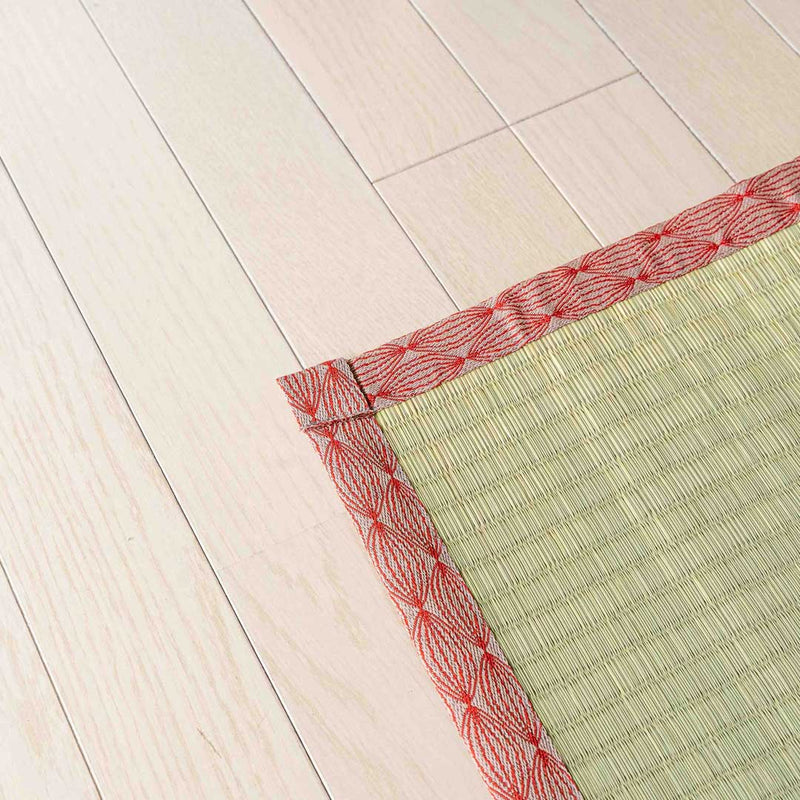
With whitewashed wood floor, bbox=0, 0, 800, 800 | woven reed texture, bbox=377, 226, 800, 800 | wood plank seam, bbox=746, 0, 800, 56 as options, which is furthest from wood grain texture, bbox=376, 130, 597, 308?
wood plank seam, bbox=746, 0, 800, 56

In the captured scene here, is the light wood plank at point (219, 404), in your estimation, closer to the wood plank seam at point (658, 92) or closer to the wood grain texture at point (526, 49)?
the wood grain texture at point (526, 49)

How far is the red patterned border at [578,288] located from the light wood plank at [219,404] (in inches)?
5.1

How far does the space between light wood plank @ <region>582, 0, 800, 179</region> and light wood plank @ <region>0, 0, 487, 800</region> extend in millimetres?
601

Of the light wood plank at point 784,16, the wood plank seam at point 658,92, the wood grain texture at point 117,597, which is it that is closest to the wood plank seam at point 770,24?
the light wood plank at point 784,16

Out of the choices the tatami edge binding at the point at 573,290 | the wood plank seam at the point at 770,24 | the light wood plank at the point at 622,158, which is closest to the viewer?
the tatami edge binding at the point at 573,290

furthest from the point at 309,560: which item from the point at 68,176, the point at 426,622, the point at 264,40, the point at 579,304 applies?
the point at 264,40

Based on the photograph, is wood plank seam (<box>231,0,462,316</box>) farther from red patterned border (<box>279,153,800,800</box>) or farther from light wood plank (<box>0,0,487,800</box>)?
light wood plank (<box>0,0,487,800</box>)


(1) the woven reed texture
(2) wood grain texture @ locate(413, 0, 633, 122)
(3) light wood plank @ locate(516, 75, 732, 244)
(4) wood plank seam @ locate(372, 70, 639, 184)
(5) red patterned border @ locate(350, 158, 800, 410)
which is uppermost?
(2) wood grain texture @ locate(413, 0, 633, 122)

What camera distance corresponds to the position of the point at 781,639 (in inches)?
40.1

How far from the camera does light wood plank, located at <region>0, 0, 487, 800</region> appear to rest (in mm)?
1021

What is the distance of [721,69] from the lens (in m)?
1.38

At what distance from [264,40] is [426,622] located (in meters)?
0.83

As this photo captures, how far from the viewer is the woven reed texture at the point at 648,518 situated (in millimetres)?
981

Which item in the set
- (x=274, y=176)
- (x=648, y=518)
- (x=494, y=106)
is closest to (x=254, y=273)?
(x=274, y=176)
